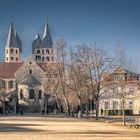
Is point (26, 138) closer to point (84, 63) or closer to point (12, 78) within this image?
point (84, 63)

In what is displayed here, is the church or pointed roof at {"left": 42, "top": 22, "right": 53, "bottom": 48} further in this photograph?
pointed roof at {"left": 42, "top": 22, "right": 53, "bottom": 48}

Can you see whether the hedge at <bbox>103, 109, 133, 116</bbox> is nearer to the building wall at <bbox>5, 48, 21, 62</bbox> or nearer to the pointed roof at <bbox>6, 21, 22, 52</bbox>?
the building wall at <bbox>5, 48, 21, 62</bbox>

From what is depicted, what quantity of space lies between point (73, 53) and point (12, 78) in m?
66.2

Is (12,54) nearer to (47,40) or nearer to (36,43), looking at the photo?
(36,43)

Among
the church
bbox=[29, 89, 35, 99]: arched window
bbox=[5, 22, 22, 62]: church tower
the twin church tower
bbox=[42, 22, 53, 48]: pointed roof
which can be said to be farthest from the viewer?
bbox=[5, 22, 22, 62]: church tower

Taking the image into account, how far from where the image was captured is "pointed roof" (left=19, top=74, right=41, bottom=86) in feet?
440

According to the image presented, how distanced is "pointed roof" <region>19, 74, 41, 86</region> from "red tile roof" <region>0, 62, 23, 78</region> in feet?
24.5

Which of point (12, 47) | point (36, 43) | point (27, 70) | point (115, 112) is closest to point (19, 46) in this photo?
point (12, 47)

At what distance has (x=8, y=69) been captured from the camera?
144 meters

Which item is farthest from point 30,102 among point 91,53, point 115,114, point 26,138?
point 26,138

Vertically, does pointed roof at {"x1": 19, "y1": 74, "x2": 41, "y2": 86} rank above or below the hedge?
above

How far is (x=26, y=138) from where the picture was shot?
3162 cm

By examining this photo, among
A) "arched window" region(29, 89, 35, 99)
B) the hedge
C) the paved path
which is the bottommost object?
the hedge

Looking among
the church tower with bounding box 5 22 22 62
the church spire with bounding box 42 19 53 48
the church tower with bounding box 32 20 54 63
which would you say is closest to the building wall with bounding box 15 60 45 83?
the church tower with bounding box 32 20 54 63
